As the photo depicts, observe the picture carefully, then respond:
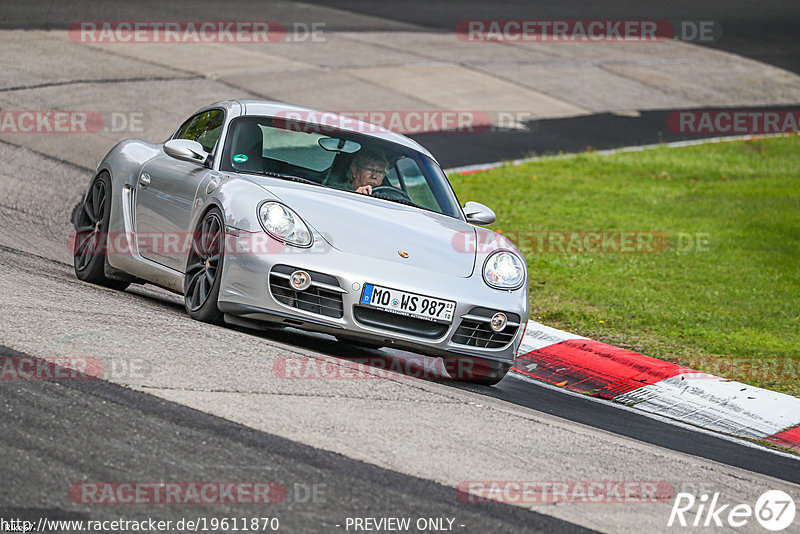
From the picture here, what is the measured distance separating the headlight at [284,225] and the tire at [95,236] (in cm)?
219

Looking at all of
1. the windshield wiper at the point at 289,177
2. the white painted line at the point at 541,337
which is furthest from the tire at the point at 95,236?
the white painted line at the point at 541,337

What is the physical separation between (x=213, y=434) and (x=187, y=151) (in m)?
3.18

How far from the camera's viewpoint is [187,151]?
24.6 feet

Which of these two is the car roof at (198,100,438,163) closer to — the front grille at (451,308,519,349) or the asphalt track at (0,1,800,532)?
the asphalt track at (0,1,800,532)

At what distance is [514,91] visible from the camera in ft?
73.1

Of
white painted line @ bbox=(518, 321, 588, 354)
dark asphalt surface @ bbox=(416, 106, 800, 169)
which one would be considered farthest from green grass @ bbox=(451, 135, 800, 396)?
dark asphalt surface @ bbox=(416, 106, 800, 169)

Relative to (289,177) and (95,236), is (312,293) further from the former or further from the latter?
(95,236)

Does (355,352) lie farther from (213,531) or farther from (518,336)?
(213,531)

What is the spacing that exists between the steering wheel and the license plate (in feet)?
4.10

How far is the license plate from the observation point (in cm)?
653

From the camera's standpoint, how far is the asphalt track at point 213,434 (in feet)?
13.9

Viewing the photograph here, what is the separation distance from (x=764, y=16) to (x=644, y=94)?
11.9 m

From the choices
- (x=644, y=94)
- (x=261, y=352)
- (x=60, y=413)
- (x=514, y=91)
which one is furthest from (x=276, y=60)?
(x=60, y=413)

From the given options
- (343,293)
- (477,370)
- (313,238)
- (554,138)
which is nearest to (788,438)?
(477,370)
